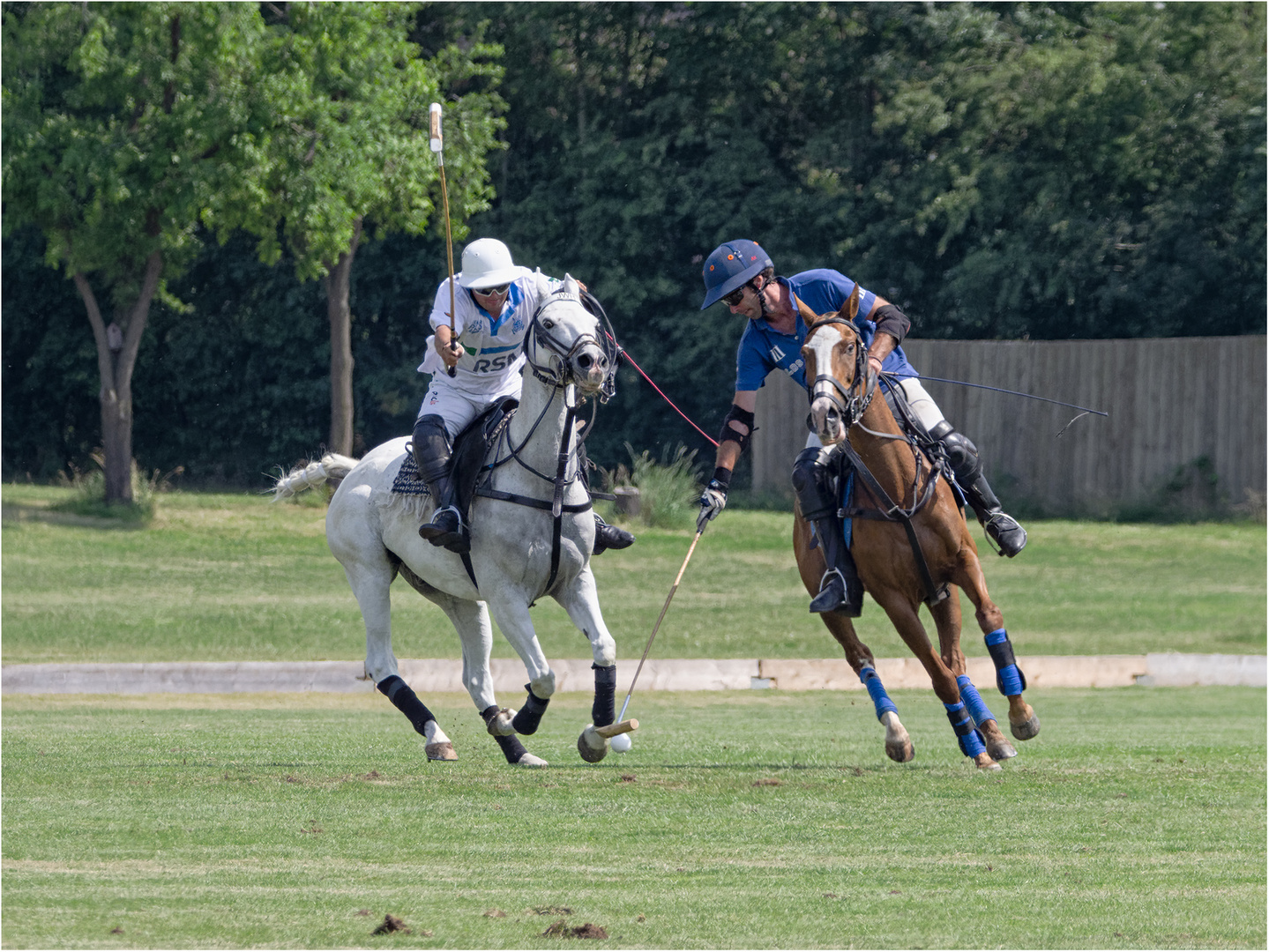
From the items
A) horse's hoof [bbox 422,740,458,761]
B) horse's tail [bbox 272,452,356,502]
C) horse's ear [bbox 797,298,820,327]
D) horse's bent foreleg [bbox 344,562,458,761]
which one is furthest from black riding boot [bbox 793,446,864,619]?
horse's tail [bbox 272,452,356,502]

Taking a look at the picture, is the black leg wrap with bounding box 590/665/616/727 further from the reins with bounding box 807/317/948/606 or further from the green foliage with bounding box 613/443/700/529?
the green foliage with bounding box 613/443/700/529

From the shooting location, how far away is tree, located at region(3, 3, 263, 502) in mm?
26484

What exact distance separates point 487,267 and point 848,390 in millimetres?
2312

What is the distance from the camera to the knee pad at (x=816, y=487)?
11109 mm

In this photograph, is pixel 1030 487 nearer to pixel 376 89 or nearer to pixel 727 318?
pixel 727 318

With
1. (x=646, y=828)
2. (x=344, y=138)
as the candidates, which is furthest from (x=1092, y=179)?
(x=646, y=828)

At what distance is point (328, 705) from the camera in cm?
1762

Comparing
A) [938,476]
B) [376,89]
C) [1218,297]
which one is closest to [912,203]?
[1218,297]

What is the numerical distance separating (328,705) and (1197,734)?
8.46 m

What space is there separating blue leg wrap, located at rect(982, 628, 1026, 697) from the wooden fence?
1931 centimetres

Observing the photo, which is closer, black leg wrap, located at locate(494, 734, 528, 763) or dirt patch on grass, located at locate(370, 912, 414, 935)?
dirt patch on grass, located at locate(370, 912, 414, 935)

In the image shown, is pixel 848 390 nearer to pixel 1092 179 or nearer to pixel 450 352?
pixel 450 352

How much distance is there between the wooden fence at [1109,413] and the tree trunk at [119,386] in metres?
11.3

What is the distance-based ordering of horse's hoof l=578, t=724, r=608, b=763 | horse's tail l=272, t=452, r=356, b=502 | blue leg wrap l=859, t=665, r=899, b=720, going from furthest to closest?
horse's tail l=272, t=452, r=356, b=502
blue leg wrap l=859, t=665, r=899, b=720
horse's hoof l=578, t=724, r=608, b=763
